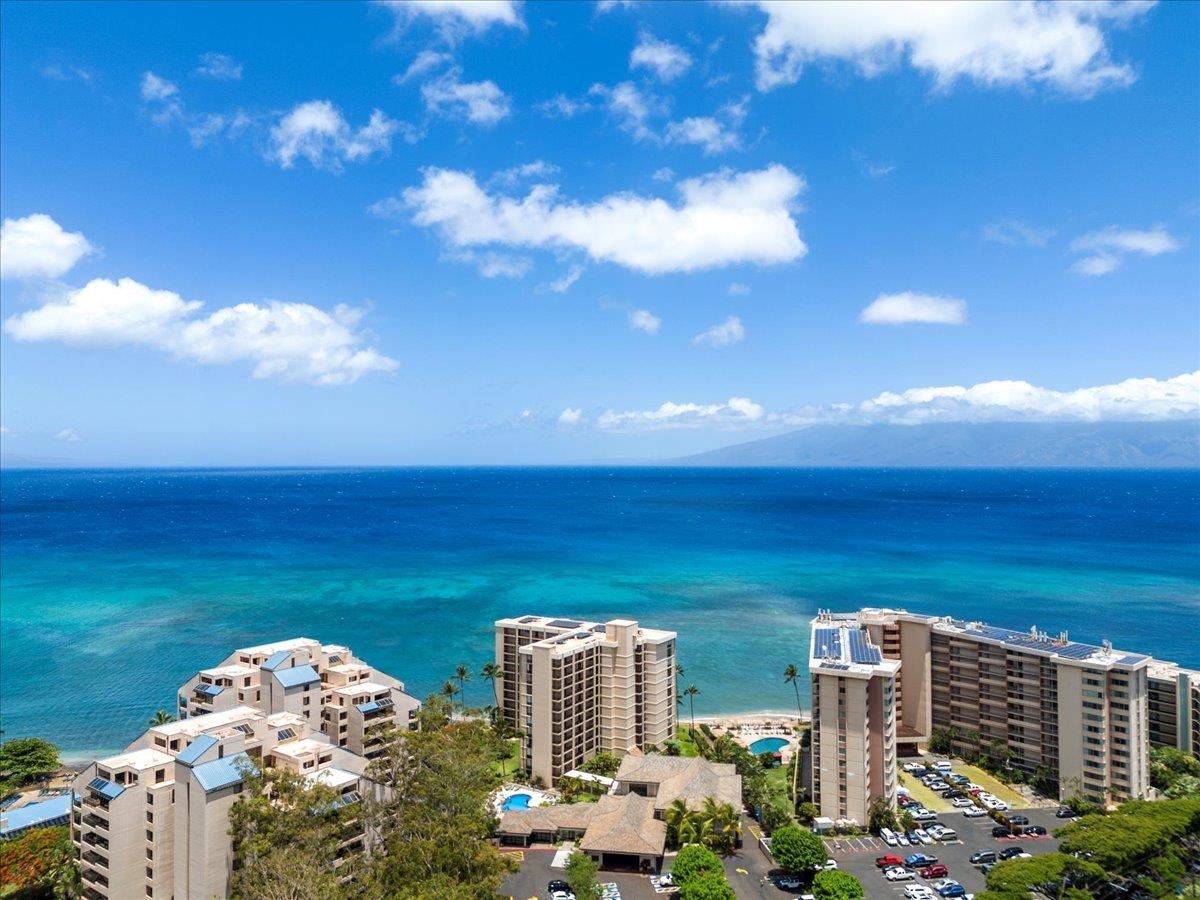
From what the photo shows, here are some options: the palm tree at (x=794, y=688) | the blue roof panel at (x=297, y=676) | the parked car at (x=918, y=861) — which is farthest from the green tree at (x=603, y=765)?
the blue roof panel at (x=297, y=676)

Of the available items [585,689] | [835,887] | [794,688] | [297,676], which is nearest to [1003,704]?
[794,688]

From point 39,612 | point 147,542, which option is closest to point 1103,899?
point 39,612

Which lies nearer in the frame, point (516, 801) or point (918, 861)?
point (918, 861)

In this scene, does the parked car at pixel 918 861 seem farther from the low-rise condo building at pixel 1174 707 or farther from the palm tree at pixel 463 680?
the palm tree at pixel 463 680

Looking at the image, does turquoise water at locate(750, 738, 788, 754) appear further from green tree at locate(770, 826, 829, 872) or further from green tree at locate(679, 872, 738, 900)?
green tree at locate(679, 872, 738, 900)

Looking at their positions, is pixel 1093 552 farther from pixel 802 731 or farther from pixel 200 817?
pixel 200 817

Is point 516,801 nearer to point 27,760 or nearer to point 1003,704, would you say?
point 27,760
